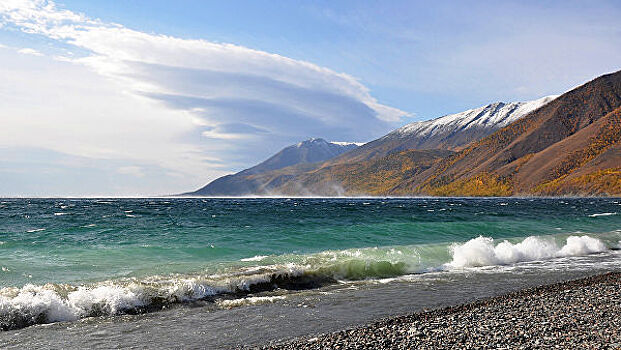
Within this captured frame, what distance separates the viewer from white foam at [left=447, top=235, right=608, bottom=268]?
25.2 meters

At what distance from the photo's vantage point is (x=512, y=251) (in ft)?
89.0

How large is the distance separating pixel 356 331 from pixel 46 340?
303 inches

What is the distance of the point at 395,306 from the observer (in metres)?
14.4

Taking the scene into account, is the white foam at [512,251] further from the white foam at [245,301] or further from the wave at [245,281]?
the white foam at [245,301]

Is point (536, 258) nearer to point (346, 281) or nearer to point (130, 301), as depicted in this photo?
point (346, 281)

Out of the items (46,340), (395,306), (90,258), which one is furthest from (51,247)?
(395,306)

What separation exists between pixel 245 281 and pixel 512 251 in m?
17.4

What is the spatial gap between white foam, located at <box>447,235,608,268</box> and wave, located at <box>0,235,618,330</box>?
5 centimetres

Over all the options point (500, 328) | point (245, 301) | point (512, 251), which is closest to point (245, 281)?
point (245, 301)

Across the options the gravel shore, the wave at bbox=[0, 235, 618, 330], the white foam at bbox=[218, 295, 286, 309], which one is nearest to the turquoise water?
the wave at bbox=[0, 235, 618, 330]

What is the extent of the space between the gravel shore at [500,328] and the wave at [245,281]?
210 inches

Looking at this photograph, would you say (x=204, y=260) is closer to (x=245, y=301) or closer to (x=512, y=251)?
(x=245, y=301)

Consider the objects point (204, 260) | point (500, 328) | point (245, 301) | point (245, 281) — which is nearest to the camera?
point (500, 328)

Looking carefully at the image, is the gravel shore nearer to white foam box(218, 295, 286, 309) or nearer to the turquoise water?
white foam box(218, 295, 286, 309)
